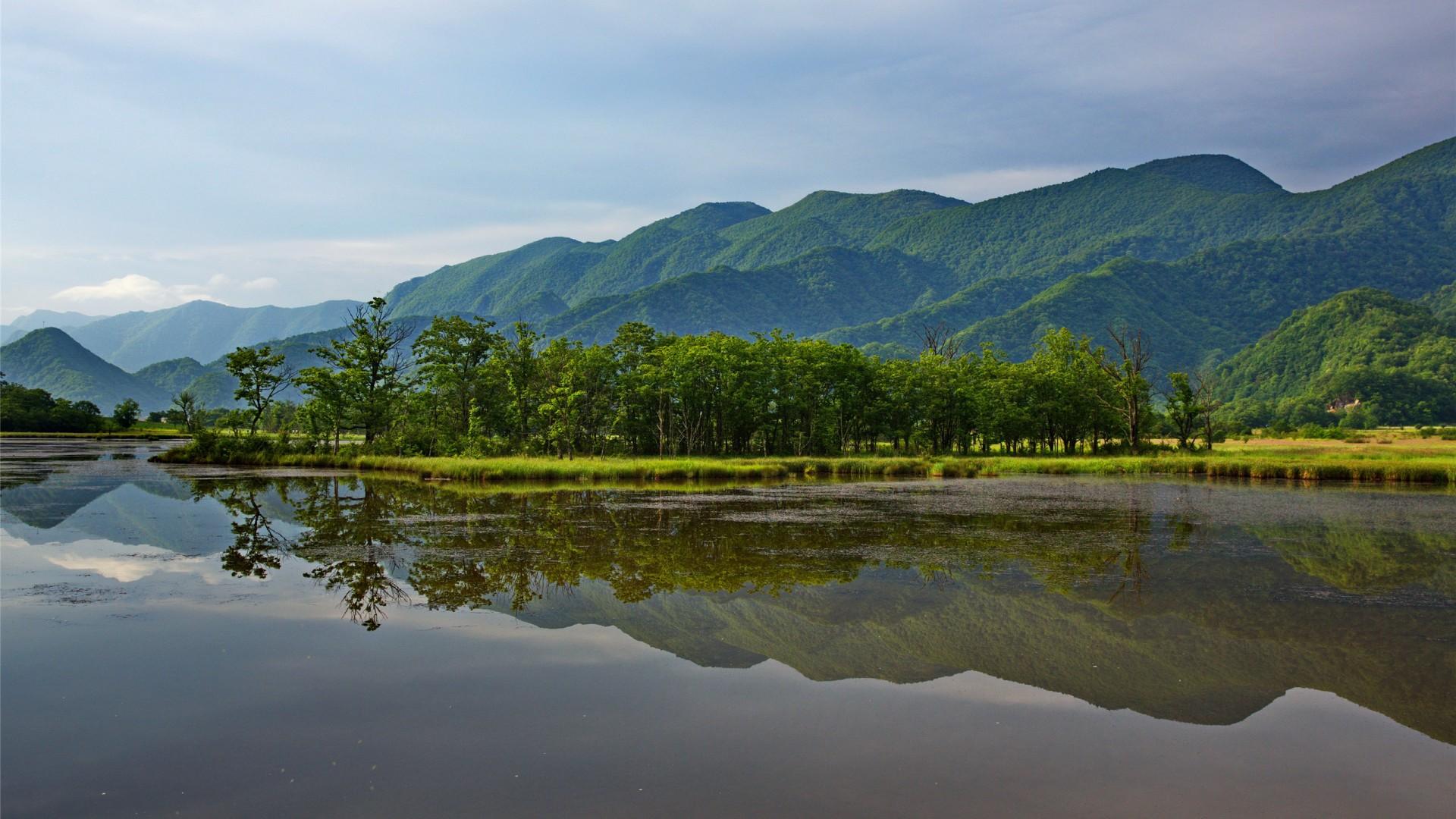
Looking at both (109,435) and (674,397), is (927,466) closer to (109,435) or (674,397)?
(674,397)

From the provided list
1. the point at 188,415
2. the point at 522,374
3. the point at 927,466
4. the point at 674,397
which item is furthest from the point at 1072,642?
the point at 188,415

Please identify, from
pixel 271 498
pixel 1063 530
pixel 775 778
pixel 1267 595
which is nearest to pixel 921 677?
pixel 775 778

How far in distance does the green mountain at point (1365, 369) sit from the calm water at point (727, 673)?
14341cm

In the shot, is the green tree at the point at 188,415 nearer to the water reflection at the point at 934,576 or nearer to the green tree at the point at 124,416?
the green tree at the point at 124,416

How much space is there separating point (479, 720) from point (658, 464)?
36979 mm

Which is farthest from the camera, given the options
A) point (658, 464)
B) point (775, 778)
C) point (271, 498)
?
point (658, 464)

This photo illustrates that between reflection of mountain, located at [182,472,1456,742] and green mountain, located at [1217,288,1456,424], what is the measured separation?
13837 centimetres

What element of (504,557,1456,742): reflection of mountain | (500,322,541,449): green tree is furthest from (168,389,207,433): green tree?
(504,557,1456,742): reflection of mountain

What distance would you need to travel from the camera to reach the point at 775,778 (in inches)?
298

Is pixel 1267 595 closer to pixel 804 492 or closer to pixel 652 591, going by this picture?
pixel 652 591

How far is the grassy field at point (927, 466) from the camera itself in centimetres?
4297

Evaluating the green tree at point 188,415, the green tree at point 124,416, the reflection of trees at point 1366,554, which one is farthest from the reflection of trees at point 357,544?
the green tree at point 124,416

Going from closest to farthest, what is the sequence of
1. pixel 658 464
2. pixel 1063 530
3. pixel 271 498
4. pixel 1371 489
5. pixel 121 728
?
pixel 121 728 < pixel 1063 530 < pixel 271 498 < pixel 1371 489 < pixel 658 464

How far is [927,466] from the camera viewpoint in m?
52.8
